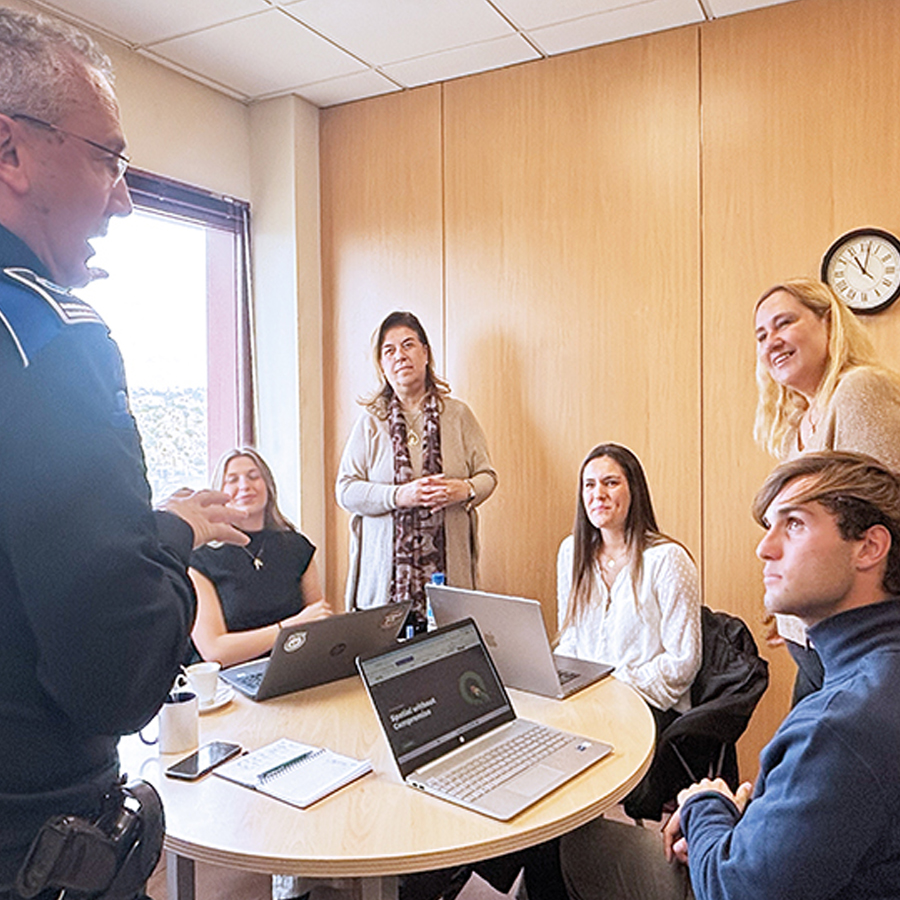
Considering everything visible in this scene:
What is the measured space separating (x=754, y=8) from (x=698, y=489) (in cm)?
179

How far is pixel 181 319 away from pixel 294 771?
2.56 m

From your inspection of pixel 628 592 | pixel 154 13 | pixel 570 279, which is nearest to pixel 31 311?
pixel 628 592

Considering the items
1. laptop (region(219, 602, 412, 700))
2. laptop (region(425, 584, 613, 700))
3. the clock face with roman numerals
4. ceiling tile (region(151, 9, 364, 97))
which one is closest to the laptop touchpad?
laptop (region(425, 584, 613, 700))

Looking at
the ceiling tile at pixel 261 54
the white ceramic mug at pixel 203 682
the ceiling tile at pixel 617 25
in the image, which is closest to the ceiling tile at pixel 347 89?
the ceiling tile at pixel 261 54

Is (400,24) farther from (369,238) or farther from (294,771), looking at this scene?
(294,771)

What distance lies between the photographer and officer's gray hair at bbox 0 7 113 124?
3.07 ft

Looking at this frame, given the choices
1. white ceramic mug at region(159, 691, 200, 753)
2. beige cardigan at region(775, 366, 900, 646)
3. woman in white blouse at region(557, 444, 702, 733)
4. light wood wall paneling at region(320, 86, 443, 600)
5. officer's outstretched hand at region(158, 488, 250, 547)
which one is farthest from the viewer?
light wood wall paneling at region(320, 86, 443, 600)

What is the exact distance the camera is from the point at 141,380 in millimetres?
3404

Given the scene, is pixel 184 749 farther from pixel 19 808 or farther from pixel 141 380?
pixel 141 380

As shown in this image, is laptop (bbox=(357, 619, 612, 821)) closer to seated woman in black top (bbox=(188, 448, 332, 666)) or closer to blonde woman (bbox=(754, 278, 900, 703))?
seated woman in black top (bbox=(188, 448, 332, 666))

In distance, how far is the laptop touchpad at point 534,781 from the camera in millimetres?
1450

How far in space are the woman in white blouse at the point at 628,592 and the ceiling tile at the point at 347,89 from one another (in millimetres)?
2068

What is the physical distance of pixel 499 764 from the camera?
1.55 m

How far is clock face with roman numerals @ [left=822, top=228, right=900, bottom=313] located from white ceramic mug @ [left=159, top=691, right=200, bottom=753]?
2.53 m
